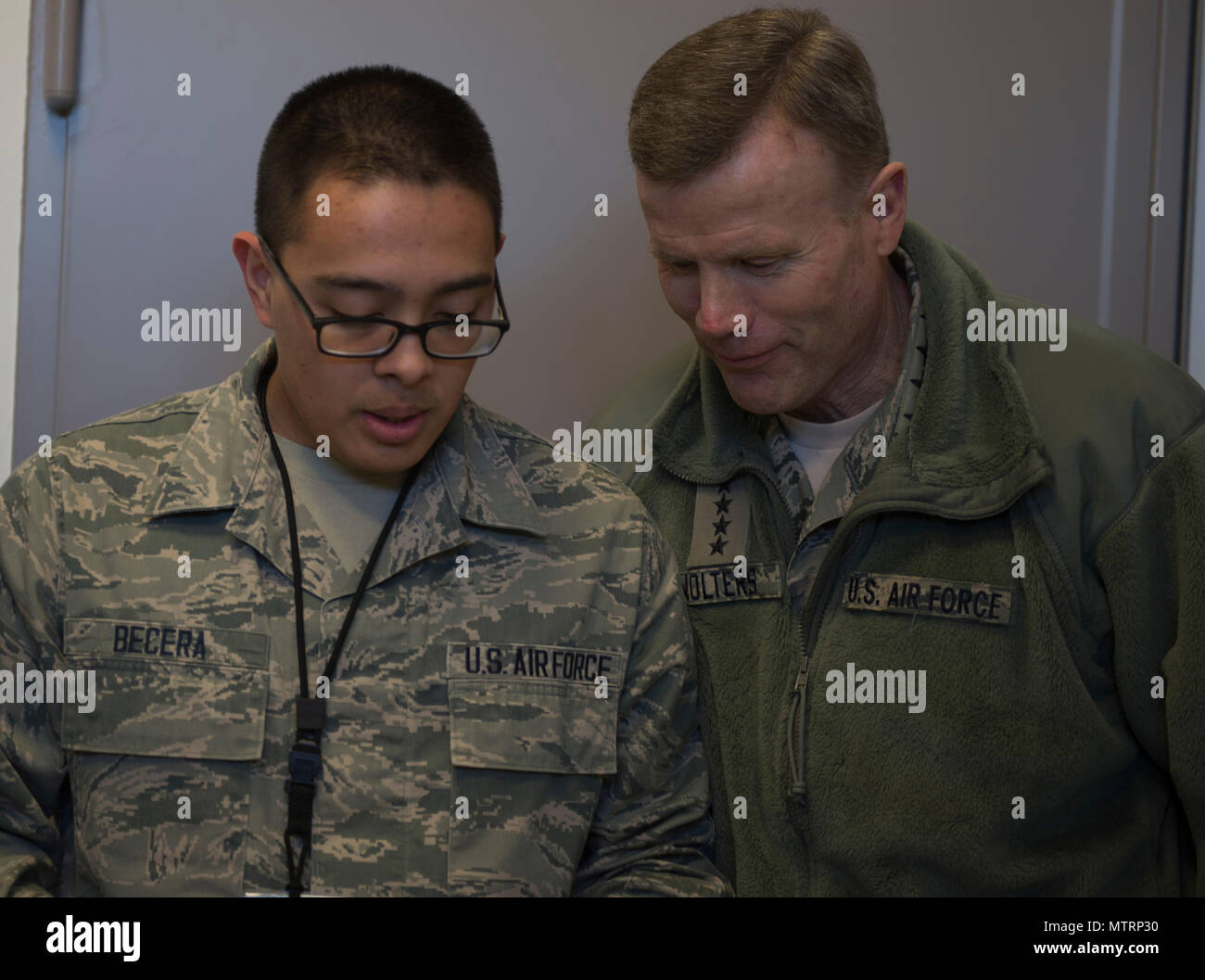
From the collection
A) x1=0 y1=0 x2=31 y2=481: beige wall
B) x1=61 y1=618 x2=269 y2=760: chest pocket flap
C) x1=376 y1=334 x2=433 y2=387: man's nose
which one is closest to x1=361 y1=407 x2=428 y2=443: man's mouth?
x1=376 y1=334 x2=433 y2=387: man's nose

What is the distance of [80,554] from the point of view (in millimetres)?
1412

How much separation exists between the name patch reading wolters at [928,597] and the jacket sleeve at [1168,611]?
135 mm

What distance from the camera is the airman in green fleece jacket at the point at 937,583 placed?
150cm

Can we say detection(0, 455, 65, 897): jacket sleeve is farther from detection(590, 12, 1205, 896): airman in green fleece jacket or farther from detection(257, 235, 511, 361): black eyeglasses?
detection(590, 12, 1205, 896): airman in green fleece jacket

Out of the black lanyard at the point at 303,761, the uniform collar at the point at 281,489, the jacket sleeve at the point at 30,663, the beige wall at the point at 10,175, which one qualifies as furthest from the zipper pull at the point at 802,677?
the beige wall at the point at 10,175

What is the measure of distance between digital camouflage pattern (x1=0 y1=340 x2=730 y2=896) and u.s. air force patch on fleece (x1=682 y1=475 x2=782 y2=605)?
0.40 feet

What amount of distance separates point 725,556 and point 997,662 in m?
0.38

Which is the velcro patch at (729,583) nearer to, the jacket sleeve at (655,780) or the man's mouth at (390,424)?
the jacket sleeve at (655,780)

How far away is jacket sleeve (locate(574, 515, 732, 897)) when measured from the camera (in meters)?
1.47
